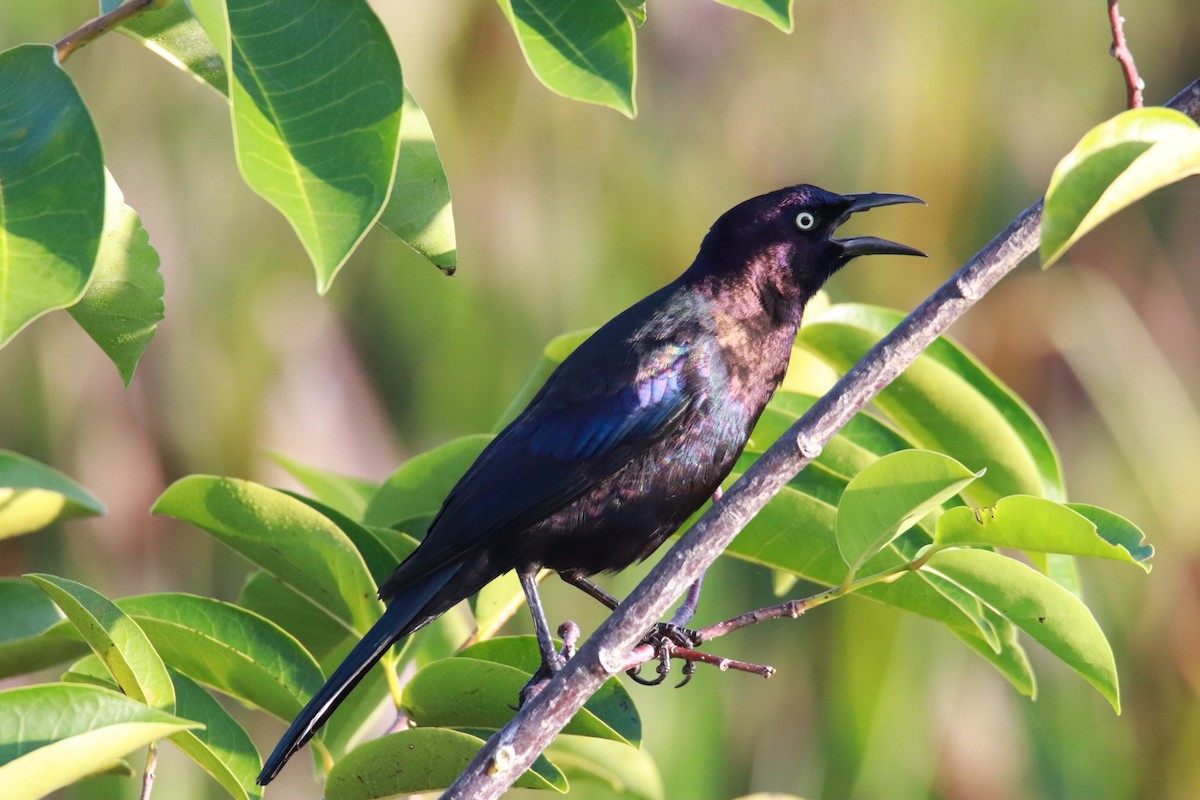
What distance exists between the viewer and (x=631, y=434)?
2.91 meters

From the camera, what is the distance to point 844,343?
2.66 metres

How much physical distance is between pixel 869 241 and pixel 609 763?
1.36 m

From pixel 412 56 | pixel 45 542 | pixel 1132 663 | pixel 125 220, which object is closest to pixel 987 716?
pixel 1132 663

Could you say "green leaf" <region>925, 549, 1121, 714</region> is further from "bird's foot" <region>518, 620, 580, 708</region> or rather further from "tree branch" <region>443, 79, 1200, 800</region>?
"bird's foot" <region>518, 620, 580, 708</region>

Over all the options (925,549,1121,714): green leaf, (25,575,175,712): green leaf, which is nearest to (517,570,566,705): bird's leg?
(25,575,175,712): green leaf

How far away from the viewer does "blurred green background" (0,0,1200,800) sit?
6926 mm

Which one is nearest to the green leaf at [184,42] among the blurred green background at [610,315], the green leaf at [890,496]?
the green leaf at [890,496]

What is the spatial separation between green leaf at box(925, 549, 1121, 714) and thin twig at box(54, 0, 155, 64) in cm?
131

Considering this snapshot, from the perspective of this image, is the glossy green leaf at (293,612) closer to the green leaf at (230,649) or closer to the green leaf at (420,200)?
the green leaf at (230,649)

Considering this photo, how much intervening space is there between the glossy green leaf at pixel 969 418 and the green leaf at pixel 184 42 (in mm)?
1354

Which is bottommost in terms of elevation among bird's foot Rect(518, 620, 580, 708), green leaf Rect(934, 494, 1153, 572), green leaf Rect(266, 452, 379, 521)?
bird's foot Rect(518, 620, 580, 708)

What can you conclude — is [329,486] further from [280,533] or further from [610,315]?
[610,315]

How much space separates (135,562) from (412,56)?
327 cm

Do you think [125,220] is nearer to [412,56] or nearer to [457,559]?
[457,559]
